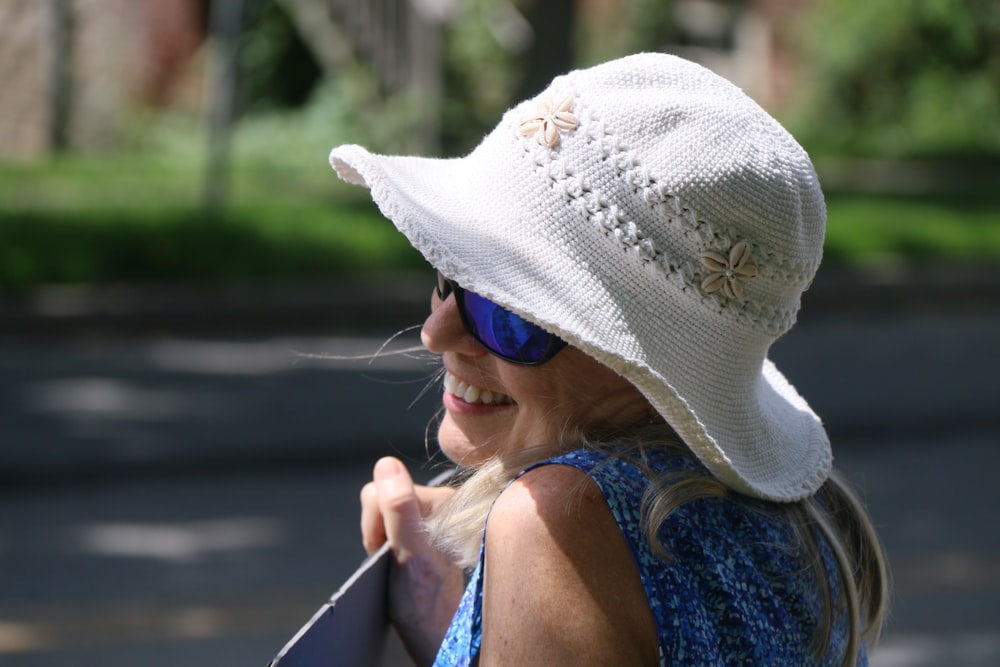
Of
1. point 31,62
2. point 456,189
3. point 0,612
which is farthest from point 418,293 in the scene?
point 456,189

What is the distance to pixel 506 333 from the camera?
1522mm

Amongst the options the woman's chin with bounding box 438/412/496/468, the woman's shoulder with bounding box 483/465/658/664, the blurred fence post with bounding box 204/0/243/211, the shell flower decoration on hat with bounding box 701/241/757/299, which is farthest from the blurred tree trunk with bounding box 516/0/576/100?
the woman's shoulder with bounding box 483/465/658/664

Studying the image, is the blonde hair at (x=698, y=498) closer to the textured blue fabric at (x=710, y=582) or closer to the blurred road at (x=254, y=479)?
the textured blue fabric at (x=710, y=582)

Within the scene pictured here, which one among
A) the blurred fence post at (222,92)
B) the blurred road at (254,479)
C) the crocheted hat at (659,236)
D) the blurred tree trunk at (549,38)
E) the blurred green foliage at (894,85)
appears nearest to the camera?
the crocheted hat at (659,236)

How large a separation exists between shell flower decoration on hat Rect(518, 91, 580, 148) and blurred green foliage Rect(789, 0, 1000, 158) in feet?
33.9

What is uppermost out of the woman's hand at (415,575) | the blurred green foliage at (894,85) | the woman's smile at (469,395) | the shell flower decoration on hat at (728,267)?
the shell flower decoration on hat at (728,267)

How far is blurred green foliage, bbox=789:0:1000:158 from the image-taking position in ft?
43.9

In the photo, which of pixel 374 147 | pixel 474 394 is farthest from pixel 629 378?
pixel 374 147

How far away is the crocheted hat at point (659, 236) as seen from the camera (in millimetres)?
1433

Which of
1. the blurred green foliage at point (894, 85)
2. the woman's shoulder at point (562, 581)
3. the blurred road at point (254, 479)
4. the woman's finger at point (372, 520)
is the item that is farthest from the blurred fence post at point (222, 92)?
the woman's shoulder at point (562, 581)

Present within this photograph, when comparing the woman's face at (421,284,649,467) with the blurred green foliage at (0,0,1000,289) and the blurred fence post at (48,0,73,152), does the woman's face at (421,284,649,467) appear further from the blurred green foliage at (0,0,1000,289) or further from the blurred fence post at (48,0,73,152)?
the blurred fence post at (48,0,73,152)

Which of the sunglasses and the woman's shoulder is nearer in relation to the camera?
the woman's shoulder

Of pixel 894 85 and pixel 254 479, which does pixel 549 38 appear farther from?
pixel 254 479

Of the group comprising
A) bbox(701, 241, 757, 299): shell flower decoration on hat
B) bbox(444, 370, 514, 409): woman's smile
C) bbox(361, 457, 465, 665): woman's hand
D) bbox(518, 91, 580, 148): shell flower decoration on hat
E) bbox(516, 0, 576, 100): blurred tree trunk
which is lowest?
bbox(516, 0, 576, 100): blurred tree trunk
